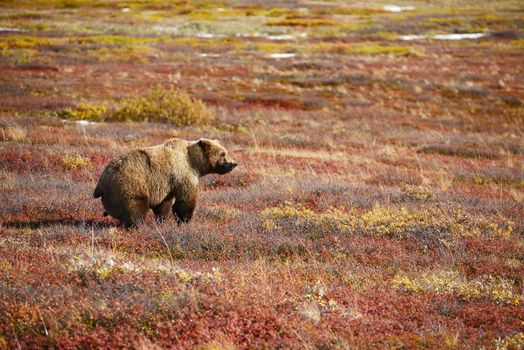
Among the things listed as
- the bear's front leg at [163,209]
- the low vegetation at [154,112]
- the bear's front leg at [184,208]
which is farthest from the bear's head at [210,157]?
the low vegetation at [154,112]

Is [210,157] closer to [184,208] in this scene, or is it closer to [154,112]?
[184,208]

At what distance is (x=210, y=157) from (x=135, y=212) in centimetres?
197

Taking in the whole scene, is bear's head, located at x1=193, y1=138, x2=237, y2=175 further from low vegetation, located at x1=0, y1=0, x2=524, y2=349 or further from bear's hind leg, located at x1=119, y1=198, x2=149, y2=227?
bear's hind leg, located at x1=119, y1=198, x2=149, y2=227

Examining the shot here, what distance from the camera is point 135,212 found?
7.95 meters

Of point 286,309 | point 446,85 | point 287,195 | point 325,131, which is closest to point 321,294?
point 286,309

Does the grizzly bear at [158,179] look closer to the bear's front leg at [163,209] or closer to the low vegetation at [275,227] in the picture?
the bear's front leg at [163,209]

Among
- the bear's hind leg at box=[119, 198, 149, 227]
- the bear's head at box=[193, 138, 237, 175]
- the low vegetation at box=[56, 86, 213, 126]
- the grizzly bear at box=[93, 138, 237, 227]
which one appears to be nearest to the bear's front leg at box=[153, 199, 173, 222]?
the grizzly bear at box=[93, 138, 237, 227]

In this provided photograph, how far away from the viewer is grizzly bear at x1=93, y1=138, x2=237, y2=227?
7.83m

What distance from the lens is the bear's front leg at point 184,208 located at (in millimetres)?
8766

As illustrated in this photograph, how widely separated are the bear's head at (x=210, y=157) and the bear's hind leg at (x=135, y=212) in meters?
1.55

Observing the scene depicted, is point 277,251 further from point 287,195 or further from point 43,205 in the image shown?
point 43,205

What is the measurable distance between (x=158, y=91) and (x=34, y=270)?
19471mm

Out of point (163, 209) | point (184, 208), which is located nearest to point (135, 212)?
point (163, 209)

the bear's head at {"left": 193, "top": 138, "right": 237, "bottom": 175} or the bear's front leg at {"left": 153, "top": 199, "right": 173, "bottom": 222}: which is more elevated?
the bear's head at {"left": 193, "top": 138, "right": 237, "bottom": 175}
